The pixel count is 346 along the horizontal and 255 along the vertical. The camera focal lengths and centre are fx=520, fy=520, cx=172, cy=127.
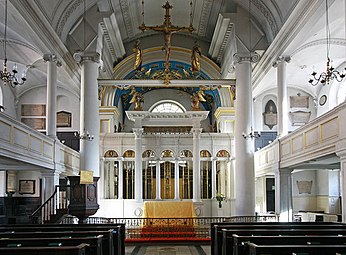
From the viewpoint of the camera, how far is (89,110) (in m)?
18.5

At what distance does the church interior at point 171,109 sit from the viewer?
51.4 feet

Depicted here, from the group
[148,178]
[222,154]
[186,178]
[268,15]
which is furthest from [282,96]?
[148,178]

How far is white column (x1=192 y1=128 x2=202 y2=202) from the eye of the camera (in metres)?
22.3

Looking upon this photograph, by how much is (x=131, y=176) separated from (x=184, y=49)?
6.95 meters

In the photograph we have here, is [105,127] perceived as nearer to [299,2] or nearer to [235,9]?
[235,9]

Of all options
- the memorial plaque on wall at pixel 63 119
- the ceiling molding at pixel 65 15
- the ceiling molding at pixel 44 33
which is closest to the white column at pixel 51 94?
the ceiling molding at pixel 44 33

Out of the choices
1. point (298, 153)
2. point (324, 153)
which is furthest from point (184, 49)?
point (324, 153)

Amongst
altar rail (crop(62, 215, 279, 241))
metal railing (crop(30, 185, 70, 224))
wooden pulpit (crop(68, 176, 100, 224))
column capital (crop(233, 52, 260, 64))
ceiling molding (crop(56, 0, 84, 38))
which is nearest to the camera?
wooden pulpit (crop(68, 176, 100, 224))

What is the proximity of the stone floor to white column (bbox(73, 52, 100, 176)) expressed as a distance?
4155 mm

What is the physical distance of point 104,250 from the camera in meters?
9.83

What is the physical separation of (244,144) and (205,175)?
19.9 ft

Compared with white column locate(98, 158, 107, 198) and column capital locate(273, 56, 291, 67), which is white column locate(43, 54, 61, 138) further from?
column capital locate(273, 56, 291, 67)

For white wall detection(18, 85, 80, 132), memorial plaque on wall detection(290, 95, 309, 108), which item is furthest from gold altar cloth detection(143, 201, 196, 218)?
memorial plaque on wall detection(290, 95, 309, 108)

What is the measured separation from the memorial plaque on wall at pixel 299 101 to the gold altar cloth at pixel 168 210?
29.9 ft
